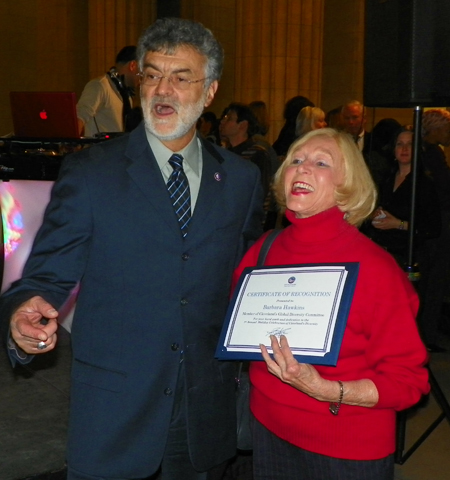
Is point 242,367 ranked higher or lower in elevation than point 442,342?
higher

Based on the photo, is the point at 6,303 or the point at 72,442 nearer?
the point at 6,303

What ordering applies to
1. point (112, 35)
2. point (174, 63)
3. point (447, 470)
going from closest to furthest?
→ point (174, 63)
point (447, 470)
point (112, 35)

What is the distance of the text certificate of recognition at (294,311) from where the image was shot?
234cm

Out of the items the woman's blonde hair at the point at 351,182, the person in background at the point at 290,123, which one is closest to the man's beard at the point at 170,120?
the woman's blonde hair at the point at 351,182

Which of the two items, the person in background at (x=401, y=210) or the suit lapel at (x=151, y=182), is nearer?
the suit lapel at (x=151, y=182)

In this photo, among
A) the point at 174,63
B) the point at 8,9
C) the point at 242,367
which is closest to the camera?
the point at 174,63

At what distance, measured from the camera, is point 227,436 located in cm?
285

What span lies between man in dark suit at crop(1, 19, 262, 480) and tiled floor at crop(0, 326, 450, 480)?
73.1 inches

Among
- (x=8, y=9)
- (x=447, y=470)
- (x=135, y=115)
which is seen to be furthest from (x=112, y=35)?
(x=447, y=470)

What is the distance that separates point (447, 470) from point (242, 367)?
7.74 ft

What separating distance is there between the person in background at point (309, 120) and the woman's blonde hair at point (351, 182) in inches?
207

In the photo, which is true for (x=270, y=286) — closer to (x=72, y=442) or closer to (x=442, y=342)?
(x=72, y=442)

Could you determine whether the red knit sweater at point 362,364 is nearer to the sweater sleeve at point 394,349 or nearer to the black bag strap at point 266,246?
the sweater sleeve at point 394,349

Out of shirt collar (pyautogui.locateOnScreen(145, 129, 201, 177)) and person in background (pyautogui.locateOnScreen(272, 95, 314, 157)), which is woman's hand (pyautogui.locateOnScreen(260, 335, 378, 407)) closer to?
shirt collar (pyautogui.locateOnScreen(145, 129, 201, 177))
